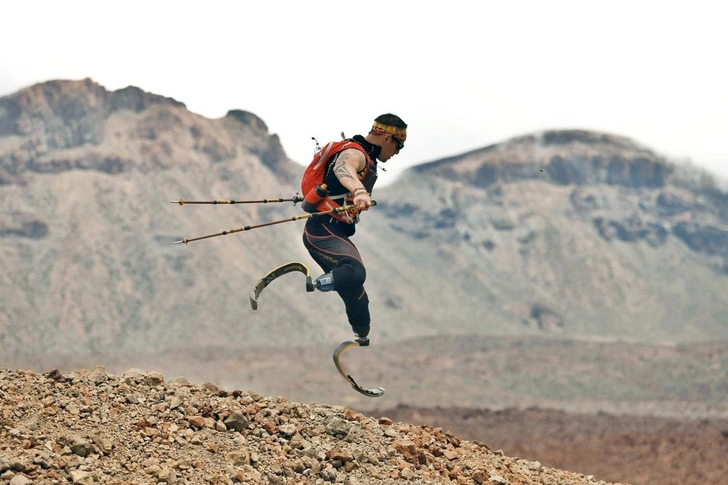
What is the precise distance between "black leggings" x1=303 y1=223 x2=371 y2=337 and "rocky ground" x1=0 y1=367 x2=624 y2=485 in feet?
5.81

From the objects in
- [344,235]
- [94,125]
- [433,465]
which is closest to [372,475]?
[433,465]

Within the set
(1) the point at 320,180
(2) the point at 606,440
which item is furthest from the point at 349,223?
(2) the point at 606,440

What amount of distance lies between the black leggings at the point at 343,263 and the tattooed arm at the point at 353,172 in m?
1.03

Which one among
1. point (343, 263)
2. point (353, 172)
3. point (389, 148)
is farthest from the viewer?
point (389, 148)

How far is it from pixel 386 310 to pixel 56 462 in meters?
176

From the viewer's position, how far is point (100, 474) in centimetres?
1256

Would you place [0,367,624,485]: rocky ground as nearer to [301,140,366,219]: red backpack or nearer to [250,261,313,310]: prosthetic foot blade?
[250,261,313,310]: prosthetic foot blade

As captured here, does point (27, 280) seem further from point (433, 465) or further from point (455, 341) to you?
point (433, 465)

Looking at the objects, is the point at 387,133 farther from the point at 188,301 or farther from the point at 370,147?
the point at 188,301

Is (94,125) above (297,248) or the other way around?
above

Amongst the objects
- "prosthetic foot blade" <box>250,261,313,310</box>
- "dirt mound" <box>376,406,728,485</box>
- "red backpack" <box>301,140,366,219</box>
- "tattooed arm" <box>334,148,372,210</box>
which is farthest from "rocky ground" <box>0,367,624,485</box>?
"dirt mound" <box>376,406,728,485</box>

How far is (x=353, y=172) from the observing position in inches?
570

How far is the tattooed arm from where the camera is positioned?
13852mm

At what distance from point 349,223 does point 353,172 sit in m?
1.15
